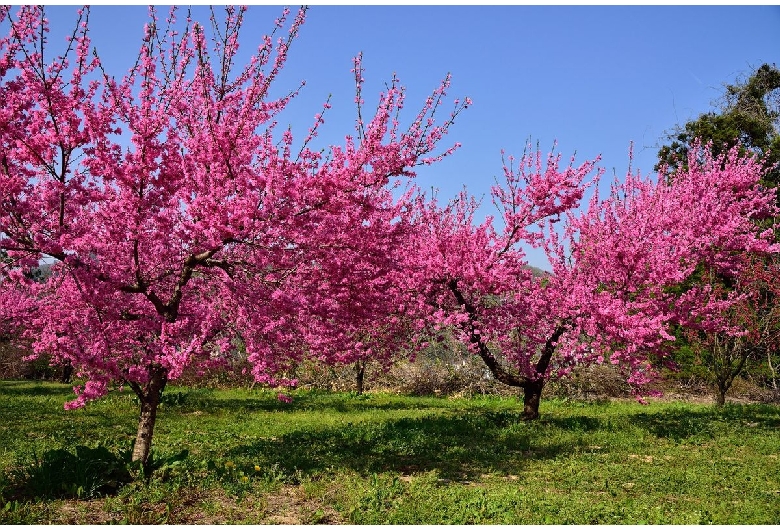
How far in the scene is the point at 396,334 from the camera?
1208 cm

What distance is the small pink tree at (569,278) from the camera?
11.3 metres

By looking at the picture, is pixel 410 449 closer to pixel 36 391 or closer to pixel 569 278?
pixel 569 278

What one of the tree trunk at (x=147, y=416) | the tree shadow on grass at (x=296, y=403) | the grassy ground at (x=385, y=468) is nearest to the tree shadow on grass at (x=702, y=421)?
the grassy ground at (x=385, y=468)

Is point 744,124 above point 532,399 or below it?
above

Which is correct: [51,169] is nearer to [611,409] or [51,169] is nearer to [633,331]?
[633,331]

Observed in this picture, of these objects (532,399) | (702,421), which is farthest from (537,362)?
(702,421)

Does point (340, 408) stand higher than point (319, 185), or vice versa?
point (319, 185)

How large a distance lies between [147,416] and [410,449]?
431cm

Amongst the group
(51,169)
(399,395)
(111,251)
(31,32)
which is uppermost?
(31,32)

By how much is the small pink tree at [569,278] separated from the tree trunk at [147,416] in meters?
5.96

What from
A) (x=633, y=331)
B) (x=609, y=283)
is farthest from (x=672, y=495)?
(x=609, y=283)

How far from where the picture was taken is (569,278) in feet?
40.5

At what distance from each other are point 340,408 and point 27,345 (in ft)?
43.2

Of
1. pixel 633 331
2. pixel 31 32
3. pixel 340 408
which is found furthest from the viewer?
pixel 340 408
